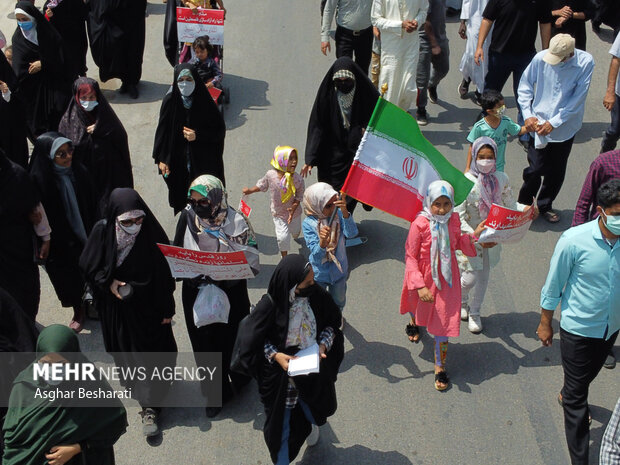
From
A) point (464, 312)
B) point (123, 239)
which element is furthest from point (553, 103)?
point (123, 239)

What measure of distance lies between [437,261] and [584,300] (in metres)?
1.10

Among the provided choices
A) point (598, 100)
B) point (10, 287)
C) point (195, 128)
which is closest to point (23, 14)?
point (195, 128)

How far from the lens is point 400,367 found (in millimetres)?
5941

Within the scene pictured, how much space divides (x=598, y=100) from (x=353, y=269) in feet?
15.9

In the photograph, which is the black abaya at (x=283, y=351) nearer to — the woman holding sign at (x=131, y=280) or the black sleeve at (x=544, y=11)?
the woman holding sign at (x=131, y=280)

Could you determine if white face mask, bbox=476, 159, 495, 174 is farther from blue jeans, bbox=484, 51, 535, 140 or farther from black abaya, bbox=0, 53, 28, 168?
black abaya, bbox=0, 53, 28, 168

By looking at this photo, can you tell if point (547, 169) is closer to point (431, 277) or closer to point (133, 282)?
point (431, 277)

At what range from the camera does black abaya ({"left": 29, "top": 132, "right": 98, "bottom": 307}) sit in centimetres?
596

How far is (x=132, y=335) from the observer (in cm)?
534

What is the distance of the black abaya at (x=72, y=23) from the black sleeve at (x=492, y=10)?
16.6ft

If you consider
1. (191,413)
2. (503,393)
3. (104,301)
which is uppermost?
(104,301)

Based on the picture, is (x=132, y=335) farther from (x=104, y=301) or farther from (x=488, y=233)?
(x=488, y=233)

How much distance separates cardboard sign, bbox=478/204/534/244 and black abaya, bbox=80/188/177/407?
240cm

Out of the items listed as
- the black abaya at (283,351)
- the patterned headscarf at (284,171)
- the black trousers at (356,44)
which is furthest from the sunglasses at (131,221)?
the black trousers at (356,44)
